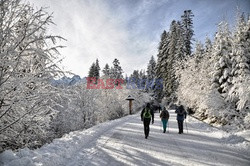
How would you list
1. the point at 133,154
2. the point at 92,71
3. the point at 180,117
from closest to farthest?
the point at 133,154, the point at 180,117, the point at 92,71

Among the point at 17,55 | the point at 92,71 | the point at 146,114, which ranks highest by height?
the point at 92,71

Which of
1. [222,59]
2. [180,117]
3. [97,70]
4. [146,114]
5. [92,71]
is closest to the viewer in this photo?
[146,114]

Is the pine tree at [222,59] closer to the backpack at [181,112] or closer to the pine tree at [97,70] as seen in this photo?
the backpack at [181,112]

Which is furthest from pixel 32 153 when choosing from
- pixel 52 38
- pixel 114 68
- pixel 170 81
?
pixel 114 68

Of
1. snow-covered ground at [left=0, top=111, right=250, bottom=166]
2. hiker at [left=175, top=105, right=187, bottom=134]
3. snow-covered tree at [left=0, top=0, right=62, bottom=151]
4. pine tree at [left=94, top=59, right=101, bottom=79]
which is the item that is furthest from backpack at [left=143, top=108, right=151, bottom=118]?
pine tree at [left=94, top=59, right=101, bottom=79]

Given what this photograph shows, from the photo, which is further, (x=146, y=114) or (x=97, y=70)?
(x=97, y=70)

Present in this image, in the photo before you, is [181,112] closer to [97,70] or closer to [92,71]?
[92,71]

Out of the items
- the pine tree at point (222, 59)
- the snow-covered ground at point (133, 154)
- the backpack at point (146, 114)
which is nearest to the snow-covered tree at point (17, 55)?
the snow-covered ground at point (133, 154)

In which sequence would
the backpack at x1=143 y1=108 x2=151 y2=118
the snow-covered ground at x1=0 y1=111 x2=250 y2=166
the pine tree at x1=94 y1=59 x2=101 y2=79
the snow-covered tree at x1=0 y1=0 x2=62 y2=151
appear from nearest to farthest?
the snow-covered tree at x1=0 y1=0 x2=62 y2=151 < the snow-covered ground at x1=0 y1=111 x2=250 y2=166 < the backpack at x1=143 y1=108 x2=151 y2=118 < the pine tree at x1=94 y1=59 x2=101 y2=79

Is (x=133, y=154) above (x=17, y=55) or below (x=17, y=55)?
below

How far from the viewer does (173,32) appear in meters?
44.3

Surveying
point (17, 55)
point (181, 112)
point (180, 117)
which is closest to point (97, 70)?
point (181, 112)

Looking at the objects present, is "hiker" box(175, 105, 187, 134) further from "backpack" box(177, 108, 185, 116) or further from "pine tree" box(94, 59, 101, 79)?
"pine tree" box(94, 59, 101, 79)

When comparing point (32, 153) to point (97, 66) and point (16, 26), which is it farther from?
point (97, 66)
